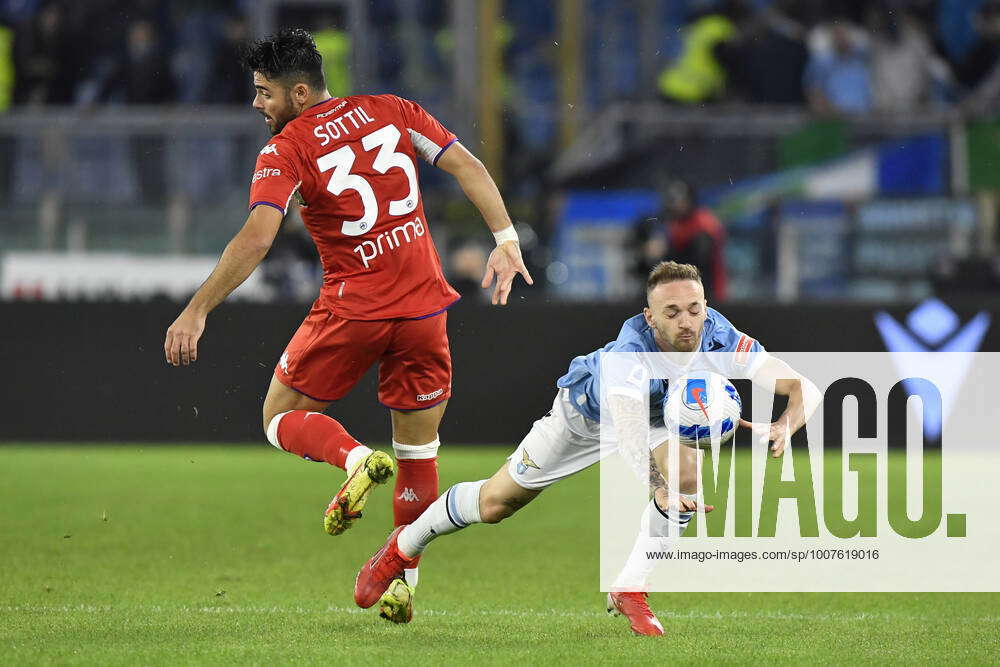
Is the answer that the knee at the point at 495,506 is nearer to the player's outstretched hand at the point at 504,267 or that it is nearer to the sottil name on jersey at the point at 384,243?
the player's outstretched hand at the point at 504,267

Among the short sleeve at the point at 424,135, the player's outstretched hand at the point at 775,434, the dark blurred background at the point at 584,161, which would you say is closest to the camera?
the player's outstretched hand at the point at 775,434

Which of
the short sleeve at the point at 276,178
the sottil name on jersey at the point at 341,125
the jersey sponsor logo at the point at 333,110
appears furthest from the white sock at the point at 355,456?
the jersey sponsor logo at the point at 333,110

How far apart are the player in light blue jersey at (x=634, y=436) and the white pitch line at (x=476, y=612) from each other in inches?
13.5

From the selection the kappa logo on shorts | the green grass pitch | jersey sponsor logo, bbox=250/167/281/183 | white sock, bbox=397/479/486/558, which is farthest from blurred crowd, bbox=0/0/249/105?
the kappa logo on shorts

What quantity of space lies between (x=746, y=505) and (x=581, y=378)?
4.72 meters

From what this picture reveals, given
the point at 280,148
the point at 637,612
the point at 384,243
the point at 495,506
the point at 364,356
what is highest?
A: the point at 280,148

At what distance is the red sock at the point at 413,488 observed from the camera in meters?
7.57

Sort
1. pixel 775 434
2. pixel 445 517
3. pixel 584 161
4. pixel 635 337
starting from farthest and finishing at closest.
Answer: pixel 584 161
pixel 445 517
pixel 635 337
pixel 775 434

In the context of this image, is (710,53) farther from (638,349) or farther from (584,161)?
(638,349)

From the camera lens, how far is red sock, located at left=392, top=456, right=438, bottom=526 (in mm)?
7570

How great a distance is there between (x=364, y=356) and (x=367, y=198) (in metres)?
0.69

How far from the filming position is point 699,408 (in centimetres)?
630

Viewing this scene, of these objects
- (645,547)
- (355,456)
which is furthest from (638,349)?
(355,456)

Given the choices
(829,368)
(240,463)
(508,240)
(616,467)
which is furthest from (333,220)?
(829,368)
